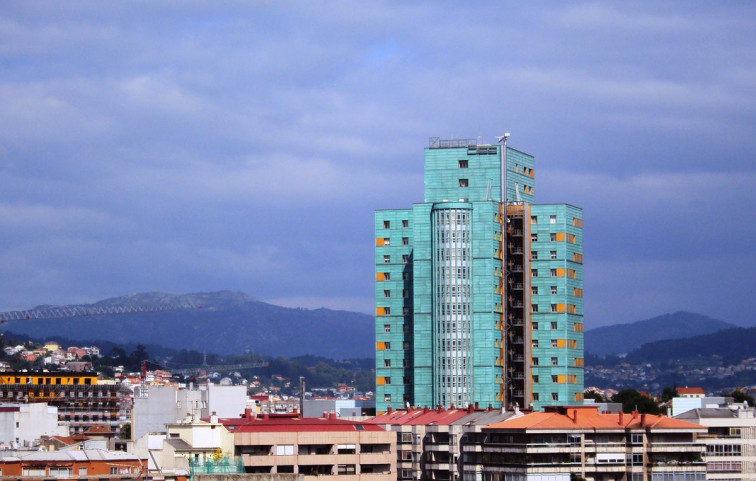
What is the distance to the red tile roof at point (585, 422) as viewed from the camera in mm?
142375

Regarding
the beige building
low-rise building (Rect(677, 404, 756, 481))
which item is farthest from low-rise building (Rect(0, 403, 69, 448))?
low-rise building (Rect(677, 404, 756, 481))

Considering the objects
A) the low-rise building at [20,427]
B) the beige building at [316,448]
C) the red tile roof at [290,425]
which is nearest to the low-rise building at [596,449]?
the beige building at [316,448]

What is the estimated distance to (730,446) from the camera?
15175 cm

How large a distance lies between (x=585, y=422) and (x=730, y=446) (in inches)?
656

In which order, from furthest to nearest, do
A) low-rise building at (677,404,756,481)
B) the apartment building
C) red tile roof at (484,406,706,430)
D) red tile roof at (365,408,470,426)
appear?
red tile roof at (365,408,470,426)
the apartment building
low-rise building at (677,404,756,481)
red tile roof at (484,406,706,430)

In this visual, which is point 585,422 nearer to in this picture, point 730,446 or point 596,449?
point 596,449

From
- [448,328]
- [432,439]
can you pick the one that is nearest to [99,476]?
[432,439]

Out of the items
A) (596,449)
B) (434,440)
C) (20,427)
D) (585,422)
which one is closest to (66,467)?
(585,422)

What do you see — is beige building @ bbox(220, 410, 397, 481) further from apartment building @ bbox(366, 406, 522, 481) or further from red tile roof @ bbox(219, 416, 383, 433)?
apartment building @ bbox(366, 406, 522, 481)

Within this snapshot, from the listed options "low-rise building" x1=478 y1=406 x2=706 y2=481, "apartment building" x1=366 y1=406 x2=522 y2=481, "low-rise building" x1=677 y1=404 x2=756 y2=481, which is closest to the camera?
"low-rise building" x1=478 y1=406 x2=706 y2=481

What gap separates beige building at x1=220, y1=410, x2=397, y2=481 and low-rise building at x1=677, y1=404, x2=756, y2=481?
2935cm

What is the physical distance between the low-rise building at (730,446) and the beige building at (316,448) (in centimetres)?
2935

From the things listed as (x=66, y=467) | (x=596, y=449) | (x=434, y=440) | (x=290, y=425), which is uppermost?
(x=290, y=425)

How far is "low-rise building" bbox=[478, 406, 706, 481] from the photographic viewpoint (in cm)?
14025
